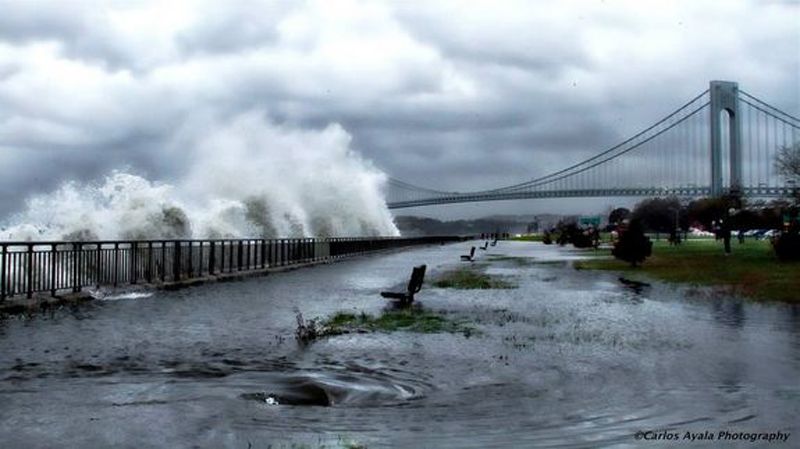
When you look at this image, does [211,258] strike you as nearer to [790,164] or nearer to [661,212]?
[790,164]

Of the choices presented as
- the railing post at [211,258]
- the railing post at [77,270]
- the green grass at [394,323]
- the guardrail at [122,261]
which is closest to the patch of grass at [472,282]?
the railing post at [211,258]

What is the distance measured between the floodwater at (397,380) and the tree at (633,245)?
15788mm

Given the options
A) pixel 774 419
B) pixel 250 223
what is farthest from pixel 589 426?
pixel 250 223

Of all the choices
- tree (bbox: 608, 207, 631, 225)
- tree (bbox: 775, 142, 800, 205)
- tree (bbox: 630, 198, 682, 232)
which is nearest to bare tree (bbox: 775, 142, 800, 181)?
tree (bbox: 775, 142, 800, 205)

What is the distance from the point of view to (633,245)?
101 ft

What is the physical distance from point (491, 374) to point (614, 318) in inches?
237

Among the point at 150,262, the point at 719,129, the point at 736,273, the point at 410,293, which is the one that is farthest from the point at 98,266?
the point at 719,129

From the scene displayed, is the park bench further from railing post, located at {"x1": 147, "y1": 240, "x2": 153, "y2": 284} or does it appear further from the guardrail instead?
railing post, located at {"x1": 147, "y1": 240, "x2": 153, "y2": 284}

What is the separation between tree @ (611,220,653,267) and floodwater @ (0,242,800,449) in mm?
15788

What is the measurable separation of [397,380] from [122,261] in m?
12.2

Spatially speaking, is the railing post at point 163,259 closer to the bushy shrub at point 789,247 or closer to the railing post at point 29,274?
the railing post at point 29,274

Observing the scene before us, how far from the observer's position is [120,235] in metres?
40.4

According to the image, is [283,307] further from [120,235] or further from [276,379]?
[120,235]

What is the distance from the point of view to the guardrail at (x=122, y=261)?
14086 millimetres
